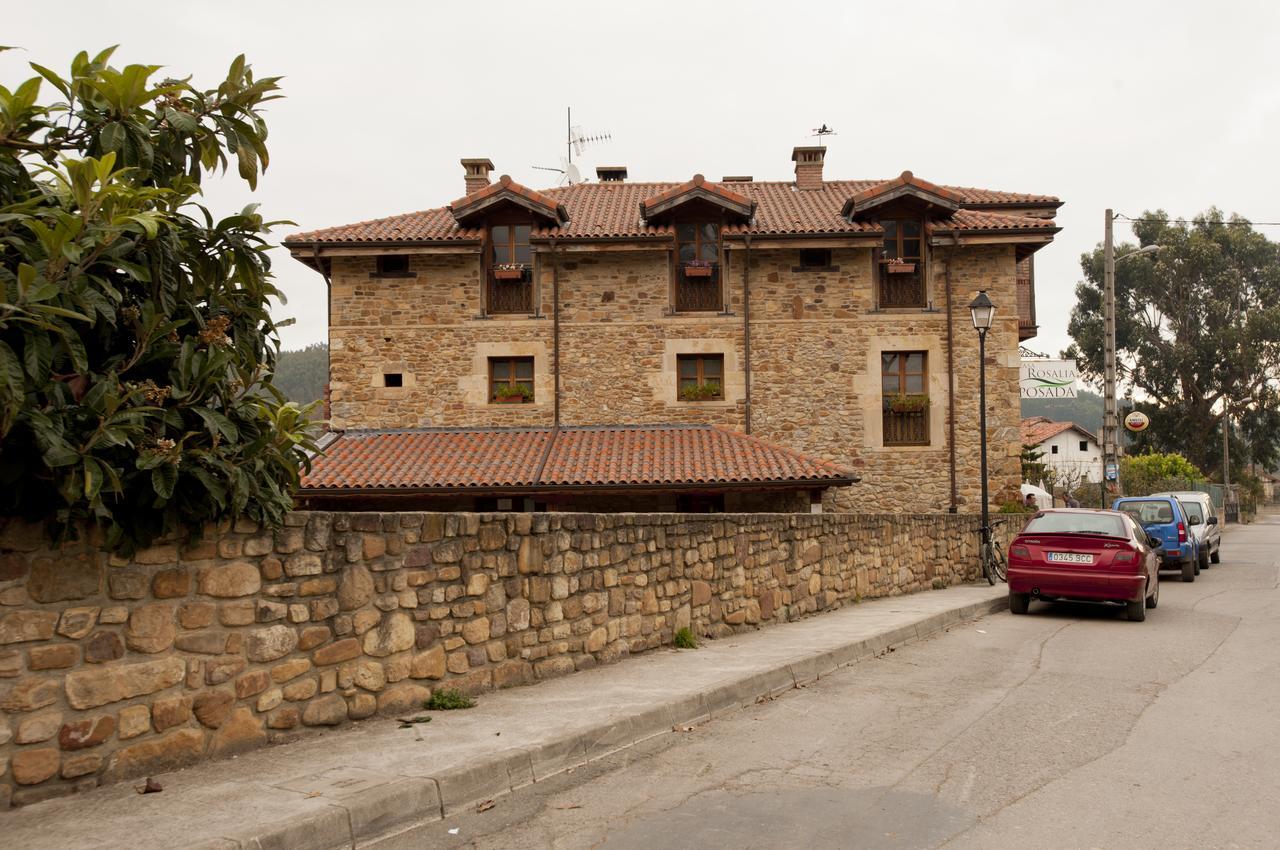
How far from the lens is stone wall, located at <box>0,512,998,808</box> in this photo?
4.68 metres

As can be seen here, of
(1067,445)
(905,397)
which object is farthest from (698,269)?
(1067,445)

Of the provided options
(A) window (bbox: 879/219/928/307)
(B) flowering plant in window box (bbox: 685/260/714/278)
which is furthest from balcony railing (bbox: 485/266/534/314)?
(A) window (bbox: 879/219/928/307)

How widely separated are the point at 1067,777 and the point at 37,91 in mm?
6305

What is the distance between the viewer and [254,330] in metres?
5.75

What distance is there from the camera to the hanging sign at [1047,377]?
2347 cm

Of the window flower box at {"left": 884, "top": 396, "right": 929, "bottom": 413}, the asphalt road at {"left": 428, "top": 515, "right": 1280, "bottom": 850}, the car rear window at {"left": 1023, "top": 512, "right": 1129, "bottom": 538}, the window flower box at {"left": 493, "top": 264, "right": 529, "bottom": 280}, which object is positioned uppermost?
the window flower box at {"left": 493, "top": 264, "right": 529, "bottom": 280}

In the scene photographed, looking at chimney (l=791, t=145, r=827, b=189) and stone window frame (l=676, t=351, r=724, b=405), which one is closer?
stone window frame (l=676, t=351, r=724, b=405)

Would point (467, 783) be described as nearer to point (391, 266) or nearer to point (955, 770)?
point (955, 770)

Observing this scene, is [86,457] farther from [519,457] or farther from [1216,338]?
[1216,338]

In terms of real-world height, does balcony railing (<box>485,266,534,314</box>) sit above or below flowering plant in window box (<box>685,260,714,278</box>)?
below

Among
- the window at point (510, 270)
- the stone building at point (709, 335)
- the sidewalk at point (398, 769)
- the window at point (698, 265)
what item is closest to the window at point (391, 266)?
the stone building at point (709, 335)

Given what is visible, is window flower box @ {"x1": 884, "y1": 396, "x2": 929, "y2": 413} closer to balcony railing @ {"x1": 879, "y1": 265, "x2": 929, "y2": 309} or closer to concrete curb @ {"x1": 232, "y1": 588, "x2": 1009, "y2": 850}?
balcony railing @ {"x1": 879, "y1": 265, "x2": 929, "y2": 309}

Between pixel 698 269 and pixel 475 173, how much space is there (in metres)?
7.57

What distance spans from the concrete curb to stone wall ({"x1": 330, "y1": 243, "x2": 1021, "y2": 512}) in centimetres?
1495
